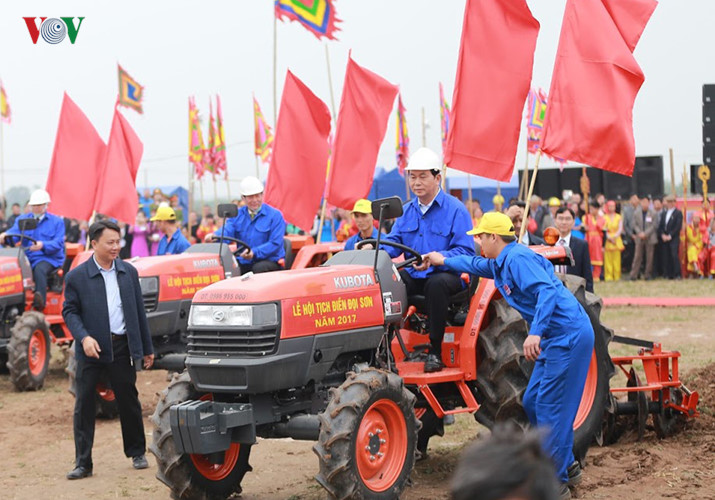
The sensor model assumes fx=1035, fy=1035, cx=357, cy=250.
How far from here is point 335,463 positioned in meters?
5.97

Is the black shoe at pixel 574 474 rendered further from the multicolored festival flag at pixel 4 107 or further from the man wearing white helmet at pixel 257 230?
the multicolored festival flag at pixel 4 107

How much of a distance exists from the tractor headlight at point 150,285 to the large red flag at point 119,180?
2518 millimetres

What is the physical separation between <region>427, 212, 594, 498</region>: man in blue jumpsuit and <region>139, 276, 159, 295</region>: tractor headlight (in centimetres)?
489

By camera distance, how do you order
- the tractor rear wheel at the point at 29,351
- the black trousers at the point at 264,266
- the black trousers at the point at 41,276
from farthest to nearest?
the black trousers at the point at 41,276, the tractor rear wheel at the point at 29,351, the black trousers at the point at 264,266

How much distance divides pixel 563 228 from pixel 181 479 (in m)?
5.22

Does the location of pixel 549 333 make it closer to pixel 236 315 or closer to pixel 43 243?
pixel 236 315

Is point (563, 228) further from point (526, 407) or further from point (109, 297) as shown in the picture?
point (109, 297)

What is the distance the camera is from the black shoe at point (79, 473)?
7848mm

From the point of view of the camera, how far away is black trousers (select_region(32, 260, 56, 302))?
13.1 meters

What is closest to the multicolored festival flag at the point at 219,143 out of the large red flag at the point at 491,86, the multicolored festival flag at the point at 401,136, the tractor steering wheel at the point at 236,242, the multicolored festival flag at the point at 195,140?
the multicolored festival flag at the point at 195,140

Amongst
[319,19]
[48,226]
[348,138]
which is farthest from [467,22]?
[48,226]

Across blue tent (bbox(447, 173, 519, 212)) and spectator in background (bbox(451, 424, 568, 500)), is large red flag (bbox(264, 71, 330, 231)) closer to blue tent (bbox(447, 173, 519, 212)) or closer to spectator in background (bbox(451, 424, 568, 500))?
spectator in background (bbox(451, 424, 568, 500))

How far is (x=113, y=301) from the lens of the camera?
316 inches

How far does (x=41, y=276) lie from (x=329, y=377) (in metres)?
7.49
